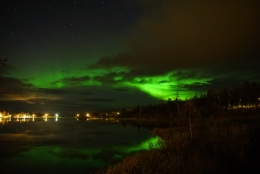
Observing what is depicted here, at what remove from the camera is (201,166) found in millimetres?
14430

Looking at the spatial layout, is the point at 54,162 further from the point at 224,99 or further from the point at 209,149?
the point at 224,99

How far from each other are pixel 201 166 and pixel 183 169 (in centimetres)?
117

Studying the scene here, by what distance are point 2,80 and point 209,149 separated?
17491 mm

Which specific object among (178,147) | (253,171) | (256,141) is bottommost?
(178,147)

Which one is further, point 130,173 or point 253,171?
point 130,173

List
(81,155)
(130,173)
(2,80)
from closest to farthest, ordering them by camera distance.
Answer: (2,80), (130,173), (81,155)

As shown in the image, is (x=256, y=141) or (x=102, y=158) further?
(x=102, y=158)

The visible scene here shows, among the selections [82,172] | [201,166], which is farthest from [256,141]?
[82,172]

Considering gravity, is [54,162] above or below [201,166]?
below

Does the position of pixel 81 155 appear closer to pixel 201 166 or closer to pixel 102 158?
pixel 102 158

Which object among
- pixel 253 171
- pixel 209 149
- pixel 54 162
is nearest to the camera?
pixel 253 171

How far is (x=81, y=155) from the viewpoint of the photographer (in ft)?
104

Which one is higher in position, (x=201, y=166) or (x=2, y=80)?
(x=2, y=80)

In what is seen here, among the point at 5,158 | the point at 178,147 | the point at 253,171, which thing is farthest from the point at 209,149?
the point at 5,158
